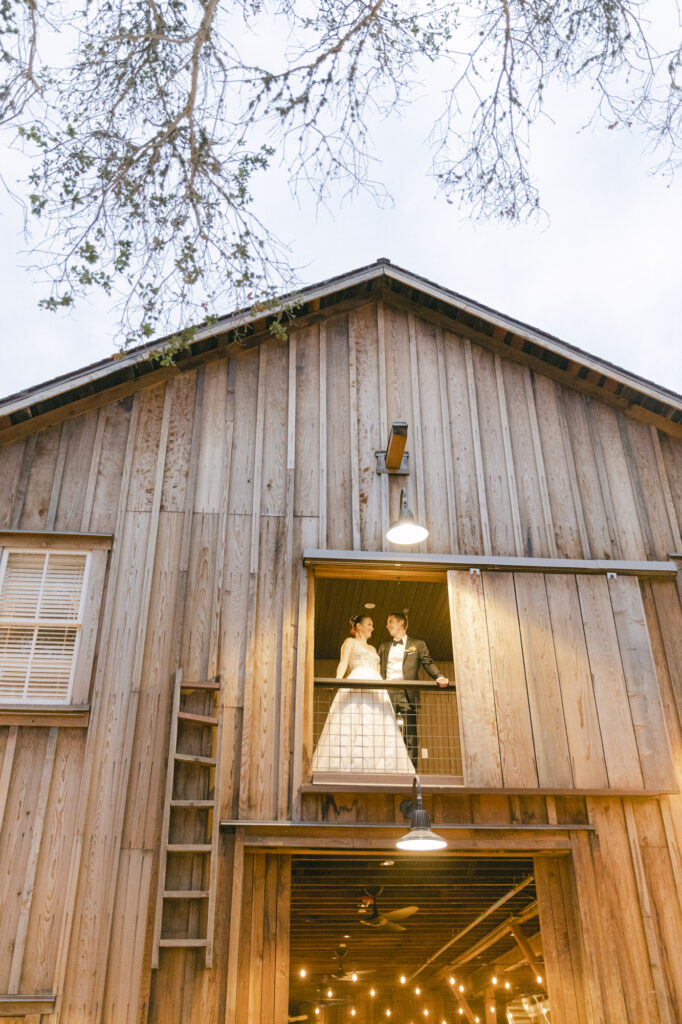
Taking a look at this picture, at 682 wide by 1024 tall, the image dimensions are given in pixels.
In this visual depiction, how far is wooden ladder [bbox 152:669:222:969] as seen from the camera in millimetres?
6820

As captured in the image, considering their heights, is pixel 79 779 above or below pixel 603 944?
above

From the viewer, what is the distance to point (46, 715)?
7551mm

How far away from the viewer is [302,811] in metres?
7.43

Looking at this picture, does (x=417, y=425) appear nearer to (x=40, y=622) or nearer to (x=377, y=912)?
(x=40, y=622)

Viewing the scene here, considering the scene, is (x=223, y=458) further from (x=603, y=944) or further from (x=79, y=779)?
(x=603, y=944)

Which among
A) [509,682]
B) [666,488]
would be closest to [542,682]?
[509,682]

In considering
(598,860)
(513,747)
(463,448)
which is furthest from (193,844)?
(463,448)

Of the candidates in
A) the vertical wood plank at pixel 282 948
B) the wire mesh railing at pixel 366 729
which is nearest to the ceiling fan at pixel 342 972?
the wire mesh railing at pixel 366 729

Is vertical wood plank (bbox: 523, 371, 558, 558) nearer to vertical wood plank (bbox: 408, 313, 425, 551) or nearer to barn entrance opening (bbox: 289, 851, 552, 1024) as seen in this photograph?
vertical wood plank (bbox: 408, 313, 425, 551)

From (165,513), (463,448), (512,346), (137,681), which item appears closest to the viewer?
(137,681)

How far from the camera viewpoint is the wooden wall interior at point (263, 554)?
6949 millimetres

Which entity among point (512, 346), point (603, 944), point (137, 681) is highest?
point (512, 346)

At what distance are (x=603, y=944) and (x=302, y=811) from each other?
2607mm

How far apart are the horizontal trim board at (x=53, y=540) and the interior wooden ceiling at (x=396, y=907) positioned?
3716mm
